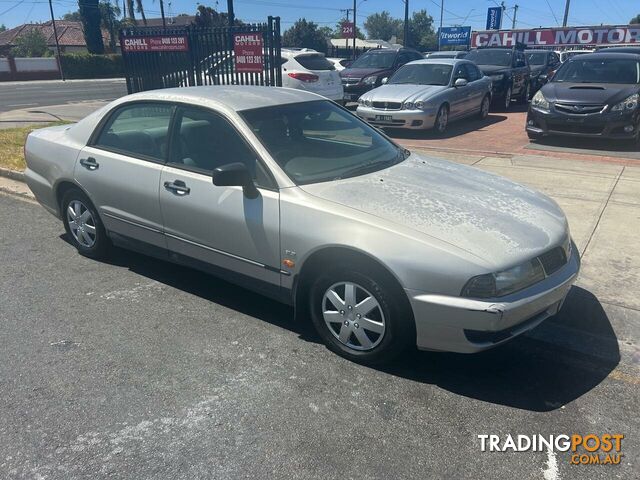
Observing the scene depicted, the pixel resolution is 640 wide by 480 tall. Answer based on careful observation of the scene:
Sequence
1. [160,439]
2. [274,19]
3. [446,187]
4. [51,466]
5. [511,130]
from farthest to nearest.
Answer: [511,130] < [274,19] < [446,187] < [160,439] < [51,466]

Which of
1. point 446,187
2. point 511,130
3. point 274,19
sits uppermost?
point 274,19

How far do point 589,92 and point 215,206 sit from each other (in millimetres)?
8294

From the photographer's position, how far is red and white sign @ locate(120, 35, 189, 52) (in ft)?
38.3

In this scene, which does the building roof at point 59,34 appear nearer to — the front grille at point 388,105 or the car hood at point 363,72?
the car hood at point 363,72

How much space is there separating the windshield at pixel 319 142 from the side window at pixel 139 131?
2.57 feet

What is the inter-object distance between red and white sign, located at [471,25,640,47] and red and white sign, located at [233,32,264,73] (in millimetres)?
32003

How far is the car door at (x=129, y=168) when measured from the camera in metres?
4.14

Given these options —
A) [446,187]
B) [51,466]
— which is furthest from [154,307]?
[446,187]

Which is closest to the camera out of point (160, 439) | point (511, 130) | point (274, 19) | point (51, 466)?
point (51, 466)

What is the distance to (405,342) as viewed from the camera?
309 cm

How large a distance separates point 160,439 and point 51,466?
49 cm

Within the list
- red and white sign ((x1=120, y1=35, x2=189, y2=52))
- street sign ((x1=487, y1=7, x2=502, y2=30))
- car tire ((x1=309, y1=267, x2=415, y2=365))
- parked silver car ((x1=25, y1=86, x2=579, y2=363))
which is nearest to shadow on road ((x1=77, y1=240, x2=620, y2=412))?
car tire ((x1=309, y1=267, x2=415, y2=365))

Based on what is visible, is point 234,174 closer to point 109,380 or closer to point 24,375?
point 109,380

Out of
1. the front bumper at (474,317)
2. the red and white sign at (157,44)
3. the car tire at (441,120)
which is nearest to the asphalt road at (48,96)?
the red and white sign at (157,44)
